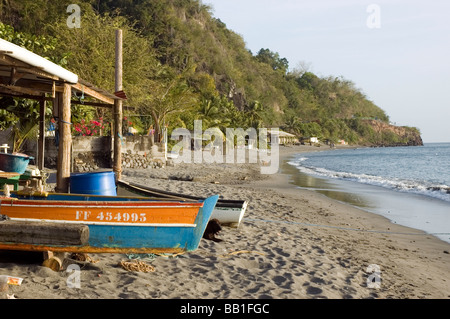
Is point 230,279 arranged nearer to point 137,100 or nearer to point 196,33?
point 137,100

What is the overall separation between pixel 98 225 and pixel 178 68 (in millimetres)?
50792

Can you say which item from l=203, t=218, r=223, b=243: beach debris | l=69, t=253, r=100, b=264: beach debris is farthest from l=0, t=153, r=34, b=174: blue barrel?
l=203, t=218, r=223, b=243: beach debris

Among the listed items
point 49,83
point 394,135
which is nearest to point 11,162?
point 49,83

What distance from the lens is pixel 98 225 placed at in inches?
224

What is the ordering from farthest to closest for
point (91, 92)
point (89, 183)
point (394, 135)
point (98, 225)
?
point (394, 135) < point (91, 92) < point (89, 183) < point (98, 225)

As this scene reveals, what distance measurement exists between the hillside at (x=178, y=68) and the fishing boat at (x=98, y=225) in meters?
9.83

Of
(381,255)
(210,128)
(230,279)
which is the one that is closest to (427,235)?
(381,255)

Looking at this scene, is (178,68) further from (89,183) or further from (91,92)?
(89,183)

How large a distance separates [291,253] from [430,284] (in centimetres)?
214

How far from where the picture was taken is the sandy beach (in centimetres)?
516

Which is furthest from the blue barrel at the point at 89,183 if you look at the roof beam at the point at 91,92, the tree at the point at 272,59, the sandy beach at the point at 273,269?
the tree at the point at 272,59

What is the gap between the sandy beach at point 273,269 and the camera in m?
5.16

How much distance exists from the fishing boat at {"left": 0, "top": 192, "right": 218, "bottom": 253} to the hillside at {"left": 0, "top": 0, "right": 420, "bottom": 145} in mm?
9828
